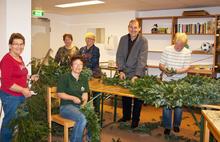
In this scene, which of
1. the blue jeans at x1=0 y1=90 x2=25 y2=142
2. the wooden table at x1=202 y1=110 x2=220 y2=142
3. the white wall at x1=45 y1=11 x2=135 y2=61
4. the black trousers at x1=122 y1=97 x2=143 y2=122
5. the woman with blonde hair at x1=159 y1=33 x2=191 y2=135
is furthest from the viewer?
the white wall at x1=45 y1=11 x2=135 y2=61

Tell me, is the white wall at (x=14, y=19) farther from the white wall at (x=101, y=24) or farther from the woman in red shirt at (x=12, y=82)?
the white wall at (x=101, y=24)

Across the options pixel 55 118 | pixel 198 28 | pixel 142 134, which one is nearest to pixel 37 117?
pixel 55 118

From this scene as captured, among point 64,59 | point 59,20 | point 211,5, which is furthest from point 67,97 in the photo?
point 59,20

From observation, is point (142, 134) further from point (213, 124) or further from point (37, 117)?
point (213, 124)

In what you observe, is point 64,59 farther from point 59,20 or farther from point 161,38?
point 59,20

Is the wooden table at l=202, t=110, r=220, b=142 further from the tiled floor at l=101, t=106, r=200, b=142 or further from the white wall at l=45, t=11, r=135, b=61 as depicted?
the white wall at l=45, t=11, r=135, b=61

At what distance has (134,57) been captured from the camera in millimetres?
4250

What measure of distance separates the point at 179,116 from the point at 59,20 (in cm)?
607

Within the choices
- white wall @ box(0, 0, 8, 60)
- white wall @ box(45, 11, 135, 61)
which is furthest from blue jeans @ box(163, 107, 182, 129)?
white wall @ box(45, 11, 135, 61)

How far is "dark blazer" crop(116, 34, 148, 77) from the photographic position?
13.7ft

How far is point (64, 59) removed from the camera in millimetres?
4410

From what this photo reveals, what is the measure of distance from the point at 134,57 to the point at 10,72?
1945 millimetres

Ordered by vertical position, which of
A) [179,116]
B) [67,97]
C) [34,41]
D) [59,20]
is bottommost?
[179,116]

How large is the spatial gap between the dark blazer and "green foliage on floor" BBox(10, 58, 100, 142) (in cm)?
111
